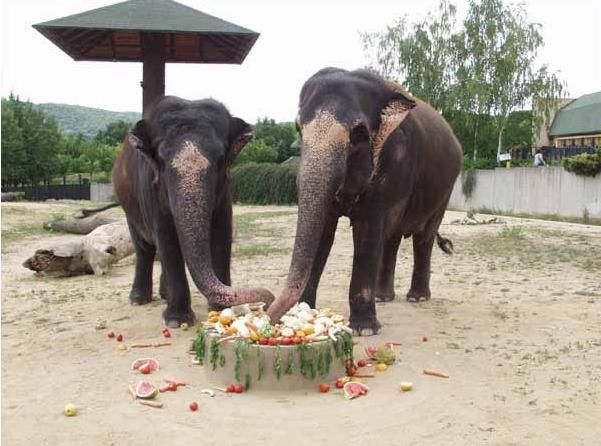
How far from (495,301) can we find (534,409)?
154 inches

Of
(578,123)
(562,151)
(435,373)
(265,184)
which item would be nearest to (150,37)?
(435,373)

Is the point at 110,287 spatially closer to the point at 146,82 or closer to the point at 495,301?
the point at 146,82

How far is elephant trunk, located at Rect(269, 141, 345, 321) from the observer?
4.93 metres

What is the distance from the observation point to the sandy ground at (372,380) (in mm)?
4039

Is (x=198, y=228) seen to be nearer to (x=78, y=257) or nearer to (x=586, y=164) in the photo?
(x=78, y=257)

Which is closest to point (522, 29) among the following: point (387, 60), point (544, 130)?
point (387, 60)

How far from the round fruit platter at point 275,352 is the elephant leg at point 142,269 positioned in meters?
3.01

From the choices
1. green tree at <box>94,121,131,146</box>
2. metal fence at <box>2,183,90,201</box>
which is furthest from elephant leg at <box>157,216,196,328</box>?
green tree at <box>94,121,131,146</box>

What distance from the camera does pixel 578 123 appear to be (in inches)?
1661

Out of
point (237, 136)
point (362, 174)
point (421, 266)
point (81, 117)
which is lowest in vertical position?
point (421, 266)

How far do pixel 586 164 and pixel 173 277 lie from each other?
1997cm

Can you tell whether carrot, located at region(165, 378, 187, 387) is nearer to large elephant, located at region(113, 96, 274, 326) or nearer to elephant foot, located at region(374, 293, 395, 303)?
large elephant, located at region(113, 96, 274, 326)

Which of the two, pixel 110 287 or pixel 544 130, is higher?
pixel 544 130

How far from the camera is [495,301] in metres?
8.24
